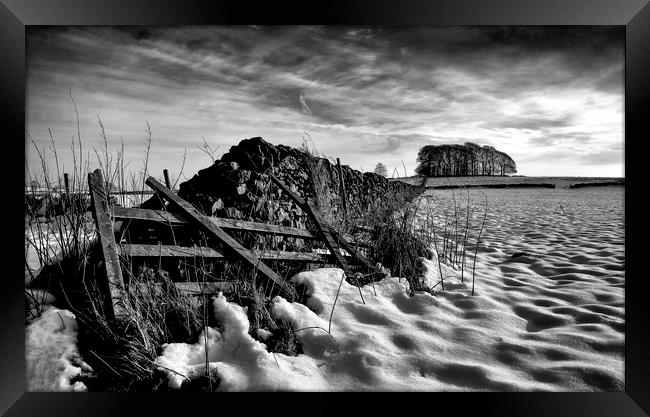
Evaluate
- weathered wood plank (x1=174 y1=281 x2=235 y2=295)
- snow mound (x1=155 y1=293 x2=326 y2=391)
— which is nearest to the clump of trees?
weathered wood plank (x1=174 y1=281 x2=235 y2=295)

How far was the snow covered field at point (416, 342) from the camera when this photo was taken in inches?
77.9

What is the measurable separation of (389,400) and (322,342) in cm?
49

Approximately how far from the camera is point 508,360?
6.93 ft

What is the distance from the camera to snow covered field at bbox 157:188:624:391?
199cm

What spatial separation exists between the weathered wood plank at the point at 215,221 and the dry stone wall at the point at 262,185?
0.96 ft

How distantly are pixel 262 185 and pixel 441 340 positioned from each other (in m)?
1.99

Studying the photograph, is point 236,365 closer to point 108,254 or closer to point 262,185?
point 108,254

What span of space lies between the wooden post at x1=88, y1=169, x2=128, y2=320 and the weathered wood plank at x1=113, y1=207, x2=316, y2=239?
0.09 m

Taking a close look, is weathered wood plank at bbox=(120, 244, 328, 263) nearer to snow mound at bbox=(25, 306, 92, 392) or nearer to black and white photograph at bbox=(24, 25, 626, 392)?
black and white photograph at bbox=(24, 25, 626, 392)

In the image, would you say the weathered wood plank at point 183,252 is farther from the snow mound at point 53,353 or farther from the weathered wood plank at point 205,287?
the snow mound at point 53,353
